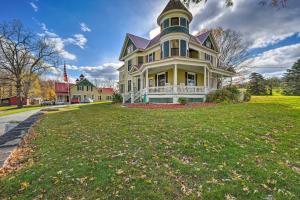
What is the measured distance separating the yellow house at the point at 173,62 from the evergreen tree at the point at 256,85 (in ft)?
70.8

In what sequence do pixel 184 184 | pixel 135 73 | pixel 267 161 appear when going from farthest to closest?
pixel 135 73 < pixel 267 161 < pixel 184 184

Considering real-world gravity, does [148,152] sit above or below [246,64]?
below

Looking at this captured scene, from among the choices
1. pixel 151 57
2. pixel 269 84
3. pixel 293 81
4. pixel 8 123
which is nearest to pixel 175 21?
pixel 151 57

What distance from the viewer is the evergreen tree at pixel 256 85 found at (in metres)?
39.5

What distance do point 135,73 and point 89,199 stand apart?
1965cm

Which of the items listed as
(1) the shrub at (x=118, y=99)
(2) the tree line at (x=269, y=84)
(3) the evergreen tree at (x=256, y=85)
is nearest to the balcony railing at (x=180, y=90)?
(1) the shrub at (x=118, y=99)

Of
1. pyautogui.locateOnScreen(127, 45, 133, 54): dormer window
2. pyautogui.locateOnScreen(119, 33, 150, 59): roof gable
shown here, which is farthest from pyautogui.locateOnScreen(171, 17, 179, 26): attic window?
pyautogui.locateOnScreen(127, 45, 133, 54): dormer window

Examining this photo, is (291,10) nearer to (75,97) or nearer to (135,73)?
(135,73)

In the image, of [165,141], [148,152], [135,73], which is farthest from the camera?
[135,73]

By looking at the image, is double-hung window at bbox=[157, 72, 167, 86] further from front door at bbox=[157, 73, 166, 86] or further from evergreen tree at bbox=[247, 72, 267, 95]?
evergreen tree at bbox=[247, 72, 267, 95]

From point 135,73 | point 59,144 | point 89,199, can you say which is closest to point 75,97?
point 135,73

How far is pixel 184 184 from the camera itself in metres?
3.04

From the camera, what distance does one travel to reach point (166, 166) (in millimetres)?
3686

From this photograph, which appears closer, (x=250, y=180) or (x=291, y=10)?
(x=250, y=180)
